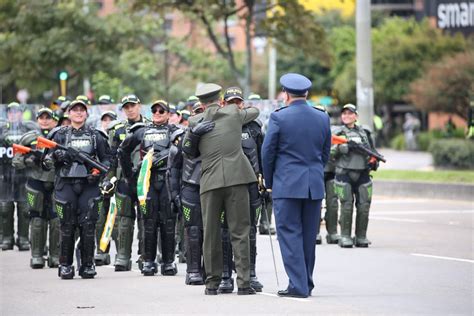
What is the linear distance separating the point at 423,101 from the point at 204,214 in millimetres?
32468

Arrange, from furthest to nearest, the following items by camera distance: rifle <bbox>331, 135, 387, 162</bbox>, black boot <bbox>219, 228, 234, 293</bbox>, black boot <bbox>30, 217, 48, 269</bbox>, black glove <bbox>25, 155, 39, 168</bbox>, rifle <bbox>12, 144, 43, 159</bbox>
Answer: rifle <bbox>331, 135, 387, 162</bbox>
black glove <bbox>25, 155, 39, 168</bbox>
black boot <bbox>30, 217, 48, 269</bbox>
rifle <bbox>12, 144, 43, 159</bbox>
black boot <bbox>219, 228, 234, 293</bbox>

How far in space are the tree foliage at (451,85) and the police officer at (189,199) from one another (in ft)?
89.7

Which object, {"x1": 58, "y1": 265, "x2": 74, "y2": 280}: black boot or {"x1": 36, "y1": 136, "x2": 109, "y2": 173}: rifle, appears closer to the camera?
{"x1": 36, "y1": 136, "x2": 109, "y2": 173}: rifle

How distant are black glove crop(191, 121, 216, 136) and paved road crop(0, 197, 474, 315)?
1571mm

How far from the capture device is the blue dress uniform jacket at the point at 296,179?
1169 centimetres

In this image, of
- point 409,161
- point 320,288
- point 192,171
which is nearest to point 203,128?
point 192,171

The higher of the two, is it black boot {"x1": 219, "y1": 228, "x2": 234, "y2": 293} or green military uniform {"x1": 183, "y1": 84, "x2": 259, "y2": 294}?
green military uniform {"x1": 183, "y1": 84, "x2": 259, "y2": 294}

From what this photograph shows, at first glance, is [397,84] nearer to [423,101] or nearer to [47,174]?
[423,101]

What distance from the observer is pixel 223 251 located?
1248 centimetres

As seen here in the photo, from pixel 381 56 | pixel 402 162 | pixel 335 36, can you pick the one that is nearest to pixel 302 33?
pixel 402 162

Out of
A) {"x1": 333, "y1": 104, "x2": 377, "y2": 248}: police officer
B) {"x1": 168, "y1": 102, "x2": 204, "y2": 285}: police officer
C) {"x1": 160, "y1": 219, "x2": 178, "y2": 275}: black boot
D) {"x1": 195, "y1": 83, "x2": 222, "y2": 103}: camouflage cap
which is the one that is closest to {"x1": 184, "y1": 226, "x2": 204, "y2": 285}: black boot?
Result: {"x1": 168, "y1": 102, "x2": 204, "y2": 285}: police officer

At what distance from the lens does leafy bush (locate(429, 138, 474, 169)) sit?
3098cm

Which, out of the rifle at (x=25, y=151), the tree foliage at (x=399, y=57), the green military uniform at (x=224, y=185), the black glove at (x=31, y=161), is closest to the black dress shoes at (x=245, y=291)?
the green military uniform at (x=224, y=185)

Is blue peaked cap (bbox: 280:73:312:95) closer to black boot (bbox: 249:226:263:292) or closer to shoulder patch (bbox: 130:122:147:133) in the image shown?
black boot (bbox: 249:226:263:292)
